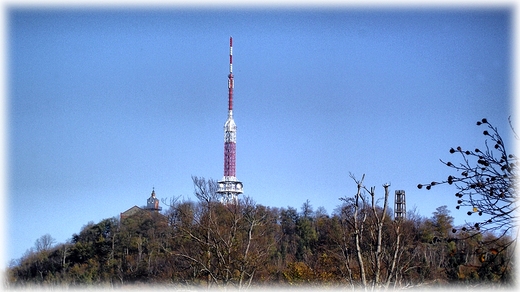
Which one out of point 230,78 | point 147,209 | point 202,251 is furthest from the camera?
point 230,78

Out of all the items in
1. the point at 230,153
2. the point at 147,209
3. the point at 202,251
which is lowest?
the point at 202,251

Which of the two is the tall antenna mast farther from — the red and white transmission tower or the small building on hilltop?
the small building on hilltop

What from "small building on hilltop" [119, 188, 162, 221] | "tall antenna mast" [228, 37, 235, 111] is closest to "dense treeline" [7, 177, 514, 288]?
"small building on hilltop" [119, 188, 162, 221]

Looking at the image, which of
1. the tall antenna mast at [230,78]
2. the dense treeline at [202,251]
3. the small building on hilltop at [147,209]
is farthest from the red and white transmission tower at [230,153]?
the dense treeline at [202,251]

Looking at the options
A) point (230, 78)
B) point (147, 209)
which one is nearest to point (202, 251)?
point (147, 209)

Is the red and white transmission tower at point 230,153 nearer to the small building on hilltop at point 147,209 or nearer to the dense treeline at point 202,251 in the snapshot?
the small building on hilltop at point 147,209

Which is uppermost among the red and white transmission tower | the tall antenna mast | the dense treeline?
the tall antenna mast

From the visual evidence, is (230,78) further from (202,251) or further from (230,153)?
(202,251)

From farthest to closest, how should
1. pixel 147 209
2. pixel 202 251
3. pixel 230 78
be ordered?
pixel 230 78 < pixel 147 209 < pixel 202 251

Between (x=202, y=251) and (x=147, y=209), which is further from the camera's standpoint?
(x=147, y=209)

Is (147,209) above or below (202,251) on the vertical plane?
above

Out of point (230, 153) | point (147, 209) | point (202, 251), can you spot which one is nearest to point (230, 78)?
point (230, 153)

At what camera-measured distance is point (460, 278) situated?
7328 millimetres

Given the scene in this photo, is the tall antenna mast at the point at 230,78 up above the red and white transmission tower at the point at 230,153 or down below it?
above
